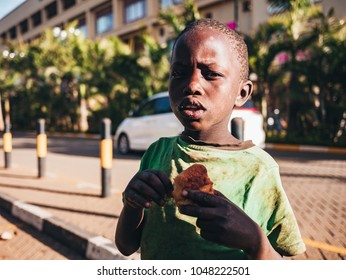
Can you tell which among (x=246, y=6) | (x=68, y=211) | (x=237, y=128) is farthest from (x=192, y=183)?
A: (x=246, y=6)

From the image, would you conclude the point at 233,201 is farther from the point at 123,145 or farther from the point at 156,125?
the point at 123,145

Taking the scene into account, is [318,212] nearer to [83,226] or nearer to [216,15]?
[83,226]

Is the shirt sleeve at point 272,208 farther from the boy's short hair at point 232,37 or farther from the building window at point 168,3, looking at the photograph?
the building window at point 168,3

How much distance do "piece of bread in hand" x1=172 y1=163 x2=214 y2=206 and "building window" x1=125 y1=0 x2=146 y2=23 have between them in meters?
25.1

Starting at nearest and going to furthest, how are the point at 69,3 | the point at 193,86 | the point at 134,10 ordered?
the point at 193,86 → the point at 134,10 → the point at 69,3

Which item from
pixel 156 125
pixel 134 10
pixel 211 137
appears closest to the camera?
pixel 211 137

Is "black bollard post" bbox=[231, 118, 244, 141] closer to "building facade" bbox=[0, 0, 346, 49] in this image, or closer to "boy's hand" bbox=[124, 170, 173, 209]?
"boy's hand" bbox=[124, 170, 173, 209]

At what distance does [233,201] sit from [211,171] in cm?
11

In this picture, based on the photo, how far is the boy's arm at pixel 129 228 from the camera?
106 cm

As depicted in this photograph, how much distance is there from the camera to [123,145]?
30.7ft

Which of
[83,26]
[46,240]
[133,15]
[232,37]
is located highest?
[83,26]

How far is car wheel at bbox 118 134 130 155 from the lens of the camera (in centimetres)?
925
